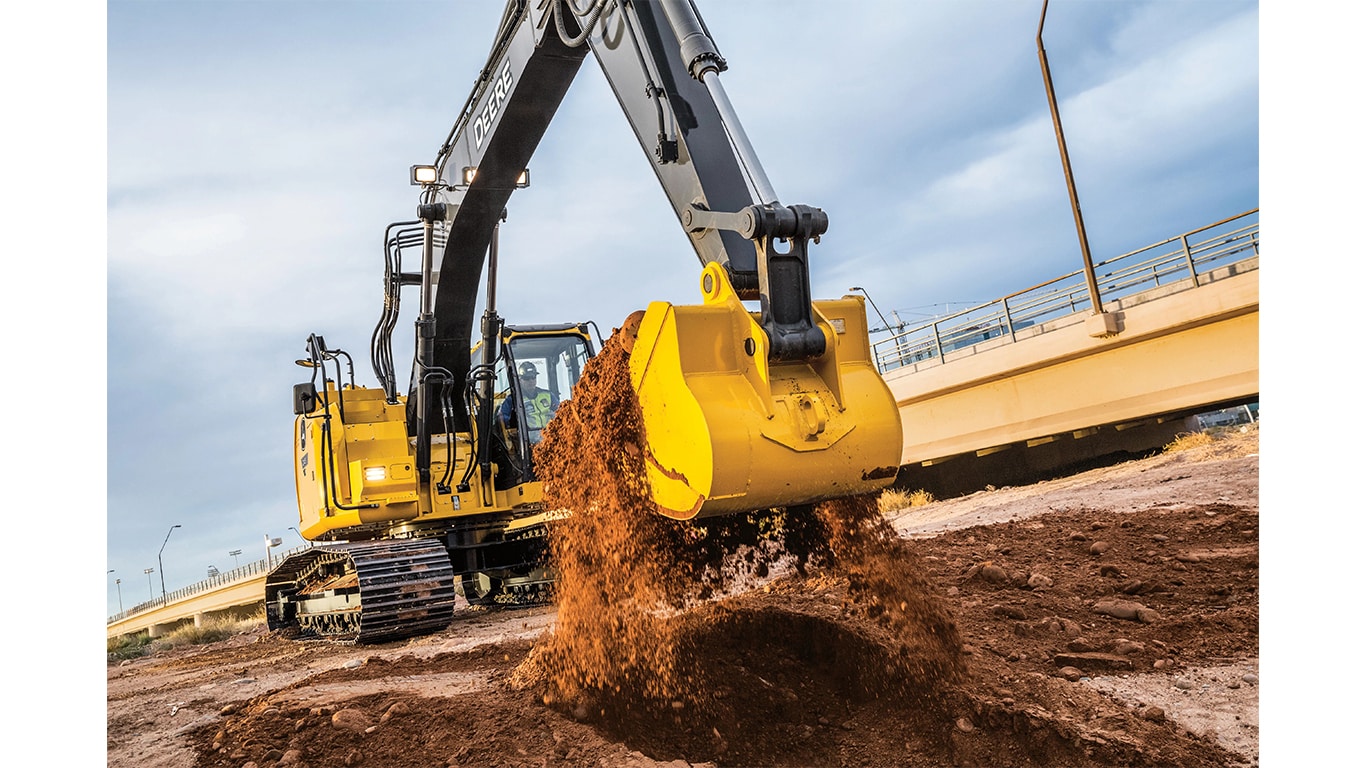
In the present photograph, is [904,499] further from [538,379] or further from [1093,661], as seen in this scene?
[1093,661]

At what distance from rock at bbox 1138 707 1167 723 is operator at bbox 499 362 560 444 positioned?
4.86 metres

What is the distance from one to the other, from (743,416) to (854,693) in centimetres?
154

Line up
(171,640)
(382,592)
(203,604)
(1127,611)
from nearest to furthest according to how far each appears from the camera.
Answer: (1127,611) < (382,592) < (171,640) < (203,604)

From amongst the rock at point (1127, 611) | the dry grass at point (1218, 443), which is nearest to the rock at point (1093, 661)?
the rock at point (1127, 611)

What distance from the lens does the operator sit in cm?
725

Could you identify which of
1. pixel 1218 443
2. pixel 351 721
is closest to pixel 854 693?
pixel 351 721

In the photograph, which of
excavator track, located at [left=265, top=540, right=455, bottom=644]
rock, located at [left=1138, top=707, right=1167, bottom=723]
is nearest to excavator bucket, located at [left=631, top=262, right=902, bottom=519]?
rock, located at [left=1138, top=707, right=1167, bottom=723]

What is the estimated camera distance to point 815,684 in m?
3.76

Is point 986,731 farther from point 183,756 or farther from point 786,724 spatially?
point 183,756

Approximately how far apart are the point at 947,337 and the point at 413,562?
9.79 m

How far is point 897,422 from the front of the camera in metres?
2.89

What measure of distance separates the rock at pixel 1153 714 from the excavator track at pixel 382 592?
446 cm
